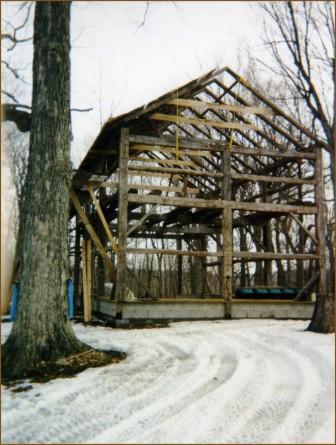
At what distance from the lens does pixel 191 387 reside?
4.64 meters

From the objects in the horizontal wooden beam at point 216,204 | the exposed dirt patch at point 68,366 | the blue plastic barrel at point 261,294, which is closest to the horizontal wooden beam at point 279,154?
the horizontal wooden beam at point 216,204

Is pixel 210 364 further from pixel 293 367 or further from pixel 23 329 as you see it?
pixel 23 329

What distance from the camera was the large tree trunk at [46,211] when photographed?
5645 millimetres

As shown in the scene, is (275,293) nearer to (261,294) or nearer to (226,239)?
(261,294)

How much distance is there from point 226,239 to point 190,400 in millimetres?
8483

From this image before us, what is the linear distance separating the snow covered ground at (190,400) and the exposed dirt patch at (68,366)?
0.54ft

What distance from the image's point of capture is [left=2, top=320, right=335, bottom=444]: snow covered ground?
11.1 feet

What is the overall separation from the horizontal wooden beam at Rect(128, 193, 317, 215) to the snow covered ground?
5585 millimetres

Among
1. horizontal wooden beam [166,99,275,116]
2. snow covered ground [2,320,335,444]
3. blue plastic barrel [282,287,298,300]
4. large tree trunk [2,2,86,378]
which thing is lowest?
snow covered ground [2,320,335,444]

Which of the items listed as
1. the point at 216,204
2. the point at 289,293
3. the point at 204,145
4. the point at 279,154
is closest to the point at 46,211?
the point at 216,204

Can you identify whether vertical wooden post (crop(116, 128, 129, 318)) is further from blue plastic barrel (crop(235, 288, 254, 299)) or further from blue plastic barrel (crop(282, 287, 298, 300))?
blue plastic barrel (crop(282, 287, 298, 300))

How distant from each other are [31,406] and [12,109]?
4.26 m

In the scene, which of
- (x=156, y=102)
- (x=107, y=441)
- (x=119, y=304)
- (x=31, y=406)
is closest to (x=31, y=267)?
(x=31, y=406)

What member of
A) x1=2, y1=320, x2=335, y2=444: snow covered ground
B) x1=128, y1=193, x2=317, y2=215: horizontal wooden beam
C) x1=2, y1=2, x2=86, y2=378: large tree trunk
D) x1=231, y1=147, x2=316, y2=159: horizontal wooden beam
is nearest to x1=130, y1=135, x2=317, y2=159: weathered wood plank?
x1=231, y1=147, x2=316, y2=159: horizontal wooden beam
